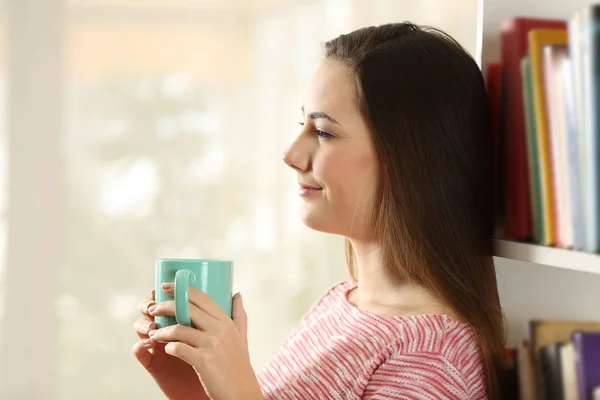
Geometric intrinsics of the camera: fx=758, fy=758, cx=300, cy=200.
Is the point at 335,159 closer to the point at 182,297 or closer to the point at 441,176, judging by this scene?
the point at 441,176

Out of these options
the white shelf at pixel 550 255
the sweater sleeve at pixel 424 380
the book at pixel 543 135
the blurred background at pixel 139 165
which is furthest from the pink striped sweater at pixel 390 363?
the blurred background at pixel 139 165

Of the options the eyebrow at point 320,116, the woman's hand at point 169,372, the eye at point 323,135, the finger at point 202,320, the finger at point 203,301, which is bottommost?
the woman's hand at point 169,372

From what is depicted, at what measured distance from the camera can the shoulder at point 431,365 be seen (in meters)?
1.02

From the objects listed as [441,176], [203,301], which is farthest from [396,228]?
[203,301]

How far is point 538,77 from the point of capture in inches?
34.7

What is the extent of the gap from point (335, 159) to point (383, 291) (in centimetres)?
22

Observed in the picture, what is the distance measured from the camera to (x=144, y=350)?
46.5 inches

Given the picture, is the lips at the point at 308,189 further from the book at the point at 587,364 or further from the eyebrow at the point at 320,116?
the book at the point at 587,364

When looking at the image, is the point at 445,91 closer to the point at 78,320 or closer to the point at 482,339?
the point at 482,339

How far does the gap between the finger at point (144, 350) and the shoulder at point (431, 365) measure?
334 millimetres

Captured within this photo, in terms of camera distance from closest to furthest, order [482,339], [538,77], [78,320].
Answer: [538,77] → [482,339] → [78,320]

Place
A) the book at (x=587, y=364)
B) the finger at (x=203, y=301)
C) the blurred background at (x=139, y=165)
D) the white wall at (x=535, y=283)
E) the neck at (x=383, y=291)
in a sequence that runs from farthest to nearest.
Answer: the blurred background at (x=139, y=165) → the neck at (x=383, y=291) → the finger at (x=203, y=301) → the white wall at (x=535, y=283) → the book at (x=587, y=364)

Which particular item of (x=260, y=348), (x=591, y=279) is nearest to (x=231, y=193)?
(x=260, y=348)

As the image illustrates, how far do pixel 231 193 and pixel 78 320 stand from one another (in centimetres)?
60
